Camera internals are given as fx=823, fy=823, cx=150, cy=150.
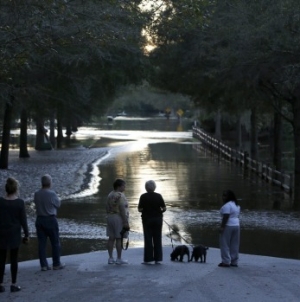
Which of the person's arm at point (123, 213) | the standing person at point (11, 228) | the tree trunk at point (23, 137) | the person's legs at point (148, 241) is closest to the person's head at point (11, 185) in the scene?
the standing person at point (11, 228)

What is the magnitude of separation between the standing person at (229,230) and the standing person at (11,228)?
3.75m

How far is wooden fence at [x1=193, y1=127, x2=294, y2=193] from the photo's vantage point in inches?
1334

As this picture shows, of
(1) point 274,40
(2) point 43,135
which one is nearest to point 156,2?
(1) point 274,40

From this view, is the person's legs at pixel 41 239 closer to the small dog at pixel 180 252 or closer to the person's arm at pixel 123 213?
the person's arm at pixel 123 213

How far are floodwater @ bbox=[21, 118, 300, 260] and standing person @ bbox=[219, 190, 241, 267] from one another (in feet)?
10.3

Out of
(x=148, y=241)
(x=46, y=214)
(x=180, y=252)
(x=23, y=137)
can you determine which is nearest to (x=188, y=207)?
(x=180, y=252)

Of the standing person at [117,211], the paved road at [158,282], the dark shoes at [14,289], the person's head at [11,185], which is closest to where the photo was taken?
the paved road at [158,282]

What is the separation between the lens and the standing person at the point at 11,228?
38.6 feet

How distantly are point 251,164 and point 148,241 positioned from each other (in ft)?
97.3

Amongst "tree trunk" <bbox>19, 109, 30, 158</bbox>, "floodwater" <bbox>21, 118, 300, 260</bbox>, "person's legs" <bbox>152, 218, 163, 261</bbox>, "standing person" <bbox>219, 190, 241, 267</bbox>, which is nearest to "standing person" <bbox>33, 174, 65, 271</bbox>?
"person's legs" <bbox>152, 218, 163, 261</bbox>

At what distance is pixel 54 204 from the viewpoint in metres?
13.6

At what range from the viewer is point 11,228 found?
11805mm

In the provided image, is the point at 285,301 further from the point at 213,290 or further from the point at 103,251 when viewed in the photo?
the point at 103,251

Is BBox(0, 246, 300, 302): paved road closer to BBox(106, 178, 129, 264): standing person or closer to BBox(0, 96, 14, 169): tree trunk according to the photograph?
BBox(106, 178, 129, 264): standing person
